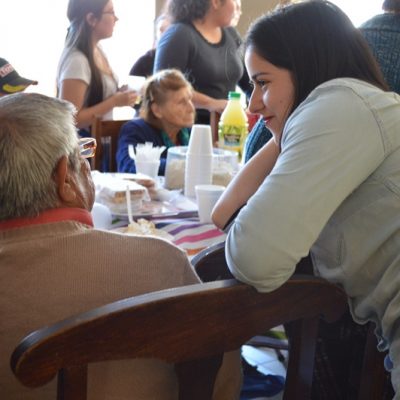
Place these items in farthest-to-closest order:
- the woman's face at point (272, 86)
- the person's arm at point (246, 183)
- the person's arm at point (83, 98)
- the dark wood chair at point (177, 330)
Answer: the person's arm at point (83, 98), the person's arm at point (246, 183), the woman's face at point (272, 86), the dark wood chair at point (177, 330)

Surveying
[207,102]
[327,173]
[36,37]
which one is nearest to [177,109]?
[207,102]

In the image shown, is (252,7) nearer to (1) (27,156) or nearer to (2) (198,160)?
(2) (198,160)

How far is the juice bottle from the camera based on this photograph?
208 cm

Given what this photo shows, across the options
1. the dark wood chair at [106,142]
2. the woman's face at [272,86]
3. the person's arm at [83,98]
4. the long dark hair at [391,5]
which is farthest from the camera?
the person's arm at [83,98]

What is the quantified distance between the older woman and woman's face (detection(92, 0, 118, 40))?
0.41m

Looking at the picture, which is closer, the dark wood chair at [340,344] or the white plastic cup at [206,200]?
the dark wood chair at [340,344]

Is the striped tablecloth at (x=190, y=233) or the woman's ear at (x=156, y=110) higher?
the woman's ear at (x=156, y=110)

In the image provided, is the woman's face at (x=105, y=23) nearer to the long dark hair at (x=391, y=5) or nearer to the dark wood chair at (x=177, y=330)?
the long dark hair at (x=391, y=5)

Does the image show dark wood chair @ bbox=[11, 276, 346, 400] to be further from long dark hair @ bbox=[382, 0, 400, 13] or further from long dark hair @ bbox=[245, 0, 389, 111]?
long dark hair @ bbox=[382, 0, 400, 13]

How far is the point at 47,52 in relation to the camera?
13.0ft

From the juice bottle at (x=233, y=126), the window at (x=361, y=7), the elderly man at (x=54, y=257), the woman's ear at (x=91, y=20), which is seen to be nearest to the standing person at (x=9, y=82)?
the elderly man at (x=54, y=257)

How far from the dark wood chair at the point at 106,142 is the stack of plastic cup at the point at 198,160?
72cm

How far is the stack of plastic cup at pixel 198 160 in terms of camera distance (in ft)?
5.71

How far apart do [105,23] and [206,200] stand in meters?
1.58
